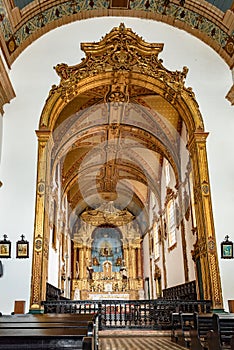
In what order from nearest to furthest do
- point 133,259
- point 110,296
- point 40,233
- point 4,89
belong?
point 40,233 → point 4,89 → point 110,296 → point 133,259

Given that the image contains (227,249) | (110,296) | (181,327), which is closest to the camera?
(181,327)

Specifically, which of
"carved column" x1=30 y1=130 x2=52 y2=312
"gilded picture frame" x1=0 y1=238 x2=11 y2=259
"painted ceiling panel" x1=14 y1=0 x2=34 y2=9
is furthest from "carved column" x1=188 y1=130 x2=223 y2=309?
"painted ceiling panel" x1=14 y1=0 x2=34 y2=9

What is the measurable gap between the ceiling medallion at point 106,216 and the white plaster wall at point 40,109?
15.7 meters

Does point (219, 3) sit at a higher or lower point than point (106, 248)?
higher

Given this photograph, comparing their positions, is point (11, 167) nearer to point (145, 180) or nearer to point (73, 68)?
point (73, 68)

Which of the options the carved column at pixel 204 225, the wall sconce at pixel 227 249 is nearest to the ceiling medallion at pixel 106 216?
the carved column at pixel 204 225

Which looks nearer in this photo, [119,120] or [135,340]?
[135,340]

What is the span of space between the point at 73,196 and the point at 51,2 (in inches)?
513

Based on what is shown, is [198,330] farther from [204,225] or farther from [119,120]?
[119,120]

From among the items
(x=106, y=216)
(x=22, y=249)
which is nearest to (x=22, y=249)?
(x=22, y=249)

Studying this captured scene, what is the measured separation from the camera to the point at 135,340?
7.71m

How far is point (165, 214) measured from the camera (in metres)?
17.0

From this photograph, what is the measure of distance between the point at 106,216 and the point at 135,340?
17818mm

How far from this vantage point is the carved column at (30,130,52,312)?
8359mm
